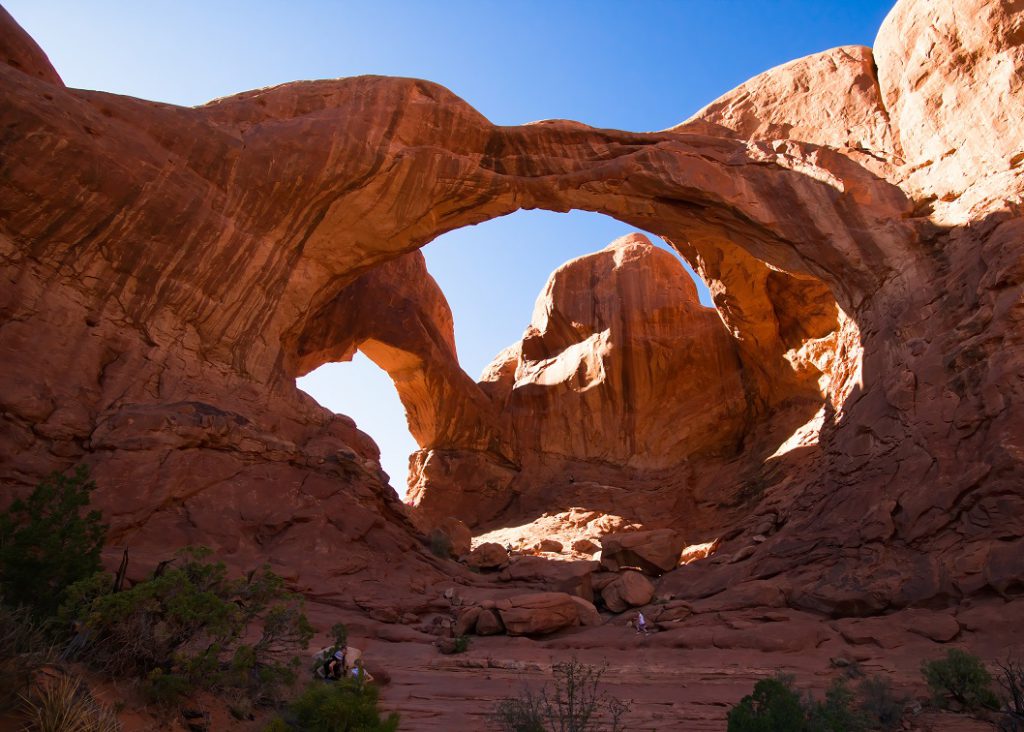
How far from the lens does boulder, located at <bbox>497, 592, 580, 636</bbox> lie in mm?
12789

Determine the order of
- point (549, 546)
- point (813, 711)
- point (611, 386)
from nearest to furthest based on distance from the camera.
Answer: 1. point (813, 711)
2. point (549, 546)
3. point (611, 386)

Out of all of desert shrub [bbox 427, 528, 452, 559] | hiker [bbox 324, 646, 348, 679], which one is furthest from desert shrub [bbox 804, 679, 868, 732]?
desert shrub [bbox 427, 528, 452, 559]

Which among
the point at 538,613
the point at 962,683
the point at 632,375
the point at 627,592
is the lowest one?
the point at 962,683

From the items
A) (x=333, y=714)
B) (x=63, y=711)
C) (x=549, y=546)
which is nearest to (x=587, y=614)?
(x=333, y=714)

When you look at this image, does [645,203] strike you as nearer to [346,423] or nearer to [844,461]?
[844,461]

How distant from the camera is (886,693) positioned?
7.98 m

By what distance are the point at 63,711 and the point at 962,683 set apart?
9.06 m

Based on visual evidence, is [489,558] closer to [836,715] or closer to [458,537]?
[458,537]

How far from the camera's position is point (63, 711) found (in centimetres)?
500

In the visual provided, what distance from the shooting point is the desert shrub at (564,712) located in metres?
6.64

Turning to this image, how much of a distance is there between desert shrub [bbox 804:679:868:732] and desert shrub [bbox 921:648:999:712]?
1.07m

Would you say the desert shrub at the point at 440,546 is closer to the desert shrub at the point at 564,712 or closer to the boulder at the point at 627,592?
the boulder at the point at 627,592

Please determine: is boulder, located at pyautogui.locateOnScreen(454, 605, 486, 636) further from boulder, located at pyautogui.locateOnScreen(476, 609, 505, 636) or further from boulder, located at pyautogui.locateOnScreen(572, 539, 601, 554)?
boulder, located at pyautogui.locateOnScreen(572, 539, 601, 554)

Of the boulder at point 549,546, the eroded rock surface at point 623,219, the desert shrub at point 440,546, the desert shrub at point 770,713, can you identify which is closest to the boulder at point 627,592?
the eroded rock surface at point 623,219
